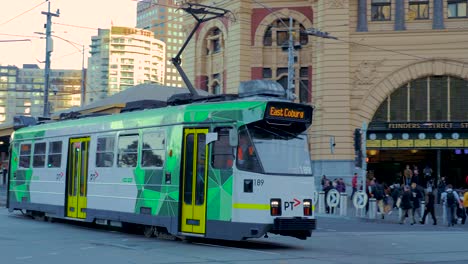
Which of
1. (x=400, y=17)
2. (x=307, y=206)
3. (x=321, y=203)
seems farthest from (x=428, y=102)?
(x=307, y=206)

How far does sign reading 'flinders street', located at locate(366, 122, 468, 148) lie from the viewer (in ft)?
146

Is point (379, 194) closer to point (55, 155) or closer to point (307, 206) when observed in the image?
point (55, 155)

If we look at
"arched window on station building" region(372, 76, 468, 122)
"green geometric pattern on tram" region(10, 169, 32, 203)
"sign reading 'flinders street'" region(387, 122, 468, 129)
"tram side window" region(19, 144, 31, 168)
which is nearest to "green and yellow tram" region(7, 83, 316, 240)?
"green geometric pattern on tram" region(10, 169, 32, 203)

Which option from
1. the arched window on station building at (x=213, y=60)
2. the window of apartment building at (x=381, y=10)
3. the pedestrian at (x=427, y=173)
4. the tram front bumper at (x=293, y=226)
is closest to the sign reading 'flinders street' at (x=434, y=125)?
the pedestrian at (x=427, y=173)

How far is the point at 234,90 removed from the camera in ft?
159

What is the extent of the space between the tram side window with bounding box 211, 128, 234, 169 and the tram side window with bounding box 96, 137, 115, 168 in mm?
4529

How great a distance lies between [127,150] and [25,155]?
739 cm

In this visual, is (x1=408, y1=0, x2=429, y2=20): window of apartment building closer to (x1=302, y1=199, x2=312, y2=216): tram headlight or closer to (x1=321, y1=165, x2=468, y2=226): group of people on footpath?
(x1=321, y1=165, x2=468, y2=226): group of people on footpath

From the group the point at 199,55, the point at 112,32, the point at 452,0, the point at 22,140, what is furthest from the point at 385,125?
the point at 112,32

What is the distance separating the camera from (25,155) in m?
25.5

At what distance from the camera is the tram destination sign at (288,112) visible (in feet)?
53.2

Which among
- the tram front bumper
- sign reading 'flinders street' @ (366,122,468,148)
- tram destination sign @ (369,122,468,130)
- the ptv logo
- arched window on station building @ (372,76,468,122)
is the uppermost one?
arched window on station building @ (372,76,468,122)

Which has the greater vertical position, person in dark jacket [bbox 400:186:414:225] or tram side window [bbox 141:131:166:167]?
tram side window [bbox 141:131:166:167]

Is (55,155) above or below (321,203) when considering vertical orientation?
A: above
